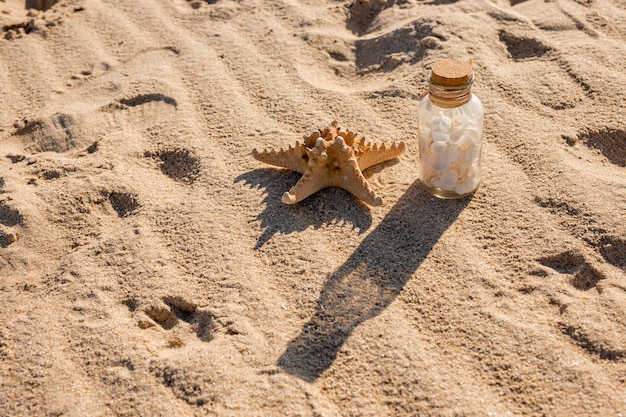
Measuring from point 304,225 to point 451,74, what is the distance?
2.46ft

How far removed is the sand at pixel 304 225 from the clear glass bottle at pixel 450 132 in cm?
9

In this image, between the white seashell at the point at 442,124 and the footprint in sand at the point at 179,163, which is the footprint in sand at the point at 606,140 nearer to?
the white seashell at the point at 442,124

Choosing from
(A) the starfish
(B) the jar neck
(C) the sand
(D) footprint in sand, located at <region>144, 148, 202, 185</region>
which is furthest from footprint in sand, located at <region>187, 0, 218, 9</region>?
(B) the jar neck

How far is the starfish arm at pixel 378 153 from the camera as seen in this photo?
2.50 metres

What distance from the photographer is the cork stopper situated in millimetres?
2117

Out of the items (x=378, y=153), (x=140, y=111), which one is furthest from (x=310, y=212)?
(x=140, y=111)

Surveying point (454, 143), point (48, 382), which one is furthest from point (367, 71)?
point (48, 382)

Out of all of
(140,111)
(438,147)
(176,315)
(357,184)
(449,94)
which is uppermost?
(449,94)

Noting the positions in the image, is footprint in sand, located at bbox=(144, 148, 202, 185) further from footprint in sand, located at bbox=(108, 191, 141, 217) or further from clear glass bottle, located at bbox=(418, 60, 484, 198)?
clear glass bottle, located at bbox=(418, 60, 484, 198)

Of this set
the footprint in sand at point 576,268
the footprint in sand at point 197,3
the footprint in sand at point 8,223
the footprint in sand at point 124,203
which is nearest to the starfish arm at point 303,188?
the footprint in sand at point 124,203

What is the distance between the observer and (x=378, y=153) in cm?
254

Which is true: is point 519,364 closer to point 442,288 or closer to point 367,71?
point 442,288

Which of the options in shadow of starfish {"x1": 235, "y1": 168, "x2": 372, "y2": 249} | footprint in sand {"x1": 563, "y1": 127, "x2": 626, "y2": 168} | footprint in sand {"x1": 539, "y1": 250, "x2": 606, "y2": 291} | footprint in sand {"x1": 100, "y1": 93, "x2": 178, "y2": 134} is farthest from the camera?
footprint in sand {"x1": 100, "y1": 93, "x2": 178, "y2": 134}

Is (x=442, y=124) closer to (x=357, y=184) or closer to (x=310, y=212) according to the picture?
(x=357, y=184)
